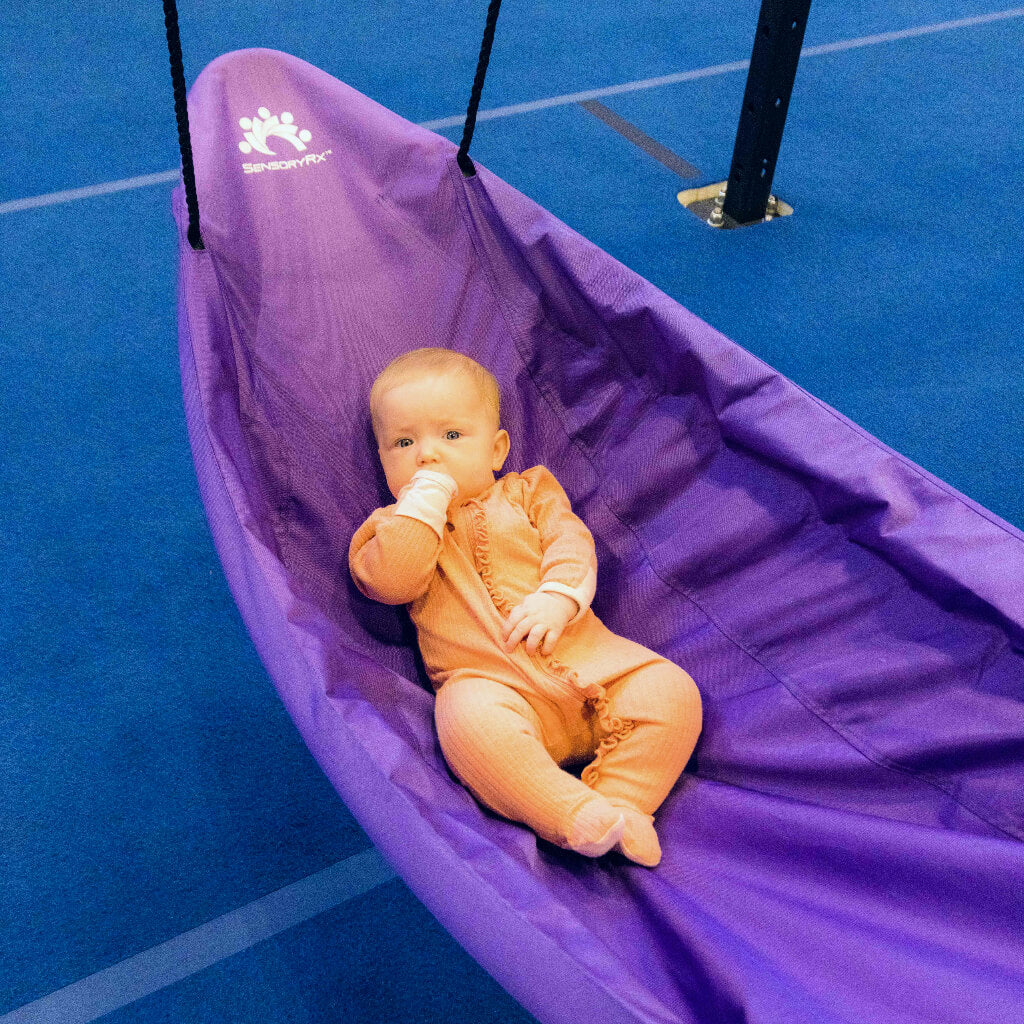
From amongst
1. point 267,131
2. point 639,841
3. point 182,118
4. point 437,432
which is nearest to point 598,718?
point 639,841

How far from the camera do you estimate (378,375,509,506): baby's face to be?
1.45 metres

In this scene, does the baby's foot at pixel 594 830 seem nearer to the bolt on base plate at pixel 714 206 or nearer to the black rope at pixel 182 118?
the black rope at pixel 182 118

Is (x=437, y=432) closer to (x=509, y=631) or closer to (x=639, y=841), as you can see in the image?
(x=509, y=631)

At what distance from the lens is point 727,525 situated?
146cm

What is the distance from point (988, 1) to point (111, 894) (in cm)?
442

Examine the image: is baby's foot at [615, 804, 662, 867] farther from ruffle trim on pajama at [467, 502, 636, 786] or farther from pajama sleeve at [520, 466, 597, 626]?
pajama sleeve at [520, 466, 597, 626]

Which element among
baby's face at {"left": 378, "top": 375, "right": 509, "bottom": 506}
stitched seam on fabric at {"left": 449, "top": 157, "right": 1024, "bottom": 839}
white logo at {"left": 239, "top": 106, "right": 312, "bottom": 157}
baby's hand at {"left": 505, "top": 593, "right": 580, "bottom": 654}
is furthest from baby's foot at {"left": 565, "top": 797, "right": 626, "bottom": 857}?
white logo at {"left": 239, "top": 106, "right": 312, "bottom": 157}

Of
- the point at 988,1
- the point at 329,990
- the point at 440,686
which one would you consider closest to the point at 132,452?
the point at 440,686

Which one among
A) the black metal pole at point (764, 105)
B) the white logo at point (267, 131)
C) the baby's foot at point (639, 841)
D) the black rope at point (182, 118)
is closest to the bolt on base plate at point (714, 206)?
the black metal pole at point (764, 105)

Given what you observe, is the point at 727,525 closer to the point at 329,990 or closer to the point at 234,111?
the point at 329,990

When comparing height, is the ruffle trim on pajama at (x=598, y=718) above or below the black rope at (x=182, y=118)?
below

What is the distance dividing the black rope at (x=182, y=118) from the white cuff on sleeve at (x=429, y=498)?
51 cm

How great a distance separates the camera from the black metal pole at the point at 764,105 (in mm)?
2453

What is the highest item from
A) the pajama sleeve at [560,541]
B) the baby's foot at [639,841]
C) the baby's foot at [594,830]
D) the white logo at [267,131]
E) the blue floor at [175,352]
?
the white logo at [267,131]
